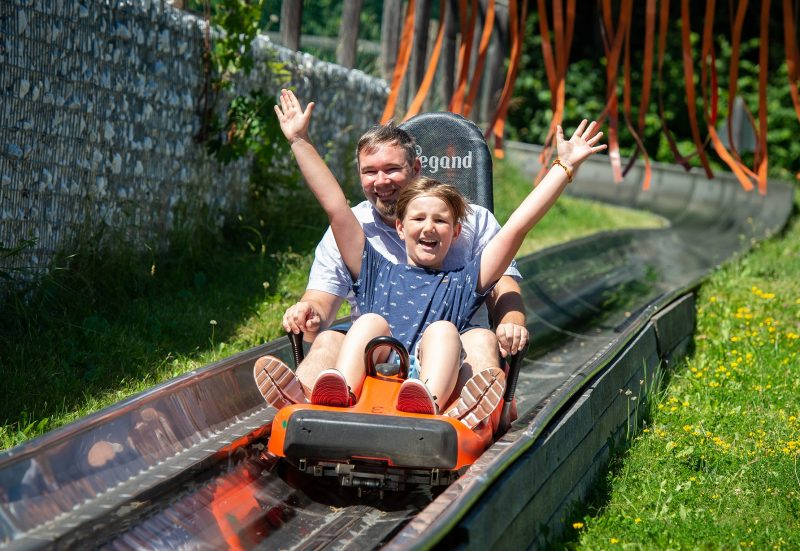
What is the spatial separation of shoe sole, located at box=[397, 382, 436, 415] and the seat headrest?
1.33 meters

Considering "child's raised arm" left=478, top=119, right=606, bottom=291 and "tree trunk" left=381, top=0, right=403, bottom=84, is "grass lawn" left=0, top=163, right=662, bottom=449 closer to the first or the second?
"child's raised arm" left=478, top=119, right=606, bottom=291

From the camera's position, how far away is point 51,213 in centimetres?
471

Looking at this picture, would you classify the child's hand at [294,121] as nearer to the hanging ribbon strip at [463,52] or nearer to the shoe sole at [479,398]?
the shoe sole at [479,398]

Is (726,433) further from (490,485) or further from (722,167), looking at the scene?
(722,167)

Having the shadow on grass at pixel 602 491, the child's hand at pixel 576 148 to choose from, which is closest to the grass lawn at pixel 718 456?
the shadow on grass at pixel 602 491

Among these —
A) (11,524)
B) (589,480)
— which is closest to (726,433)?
(589,480)

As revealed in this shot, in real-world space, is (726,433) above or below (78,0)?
below

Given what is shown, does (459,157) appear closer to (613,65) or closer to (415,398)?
(415,398)

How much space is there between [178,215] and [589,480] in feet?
10.8

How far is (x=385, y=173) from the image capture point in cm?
364

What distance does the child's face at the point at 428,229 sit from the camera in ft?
11.2

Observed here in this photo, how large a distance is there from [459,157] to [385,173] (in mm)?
690

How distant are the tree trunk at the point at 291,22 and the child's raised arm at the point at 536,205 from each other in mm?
4236

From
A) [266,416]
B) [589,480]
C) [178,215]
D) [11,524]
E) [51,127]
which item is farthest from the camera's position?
[178,215]
